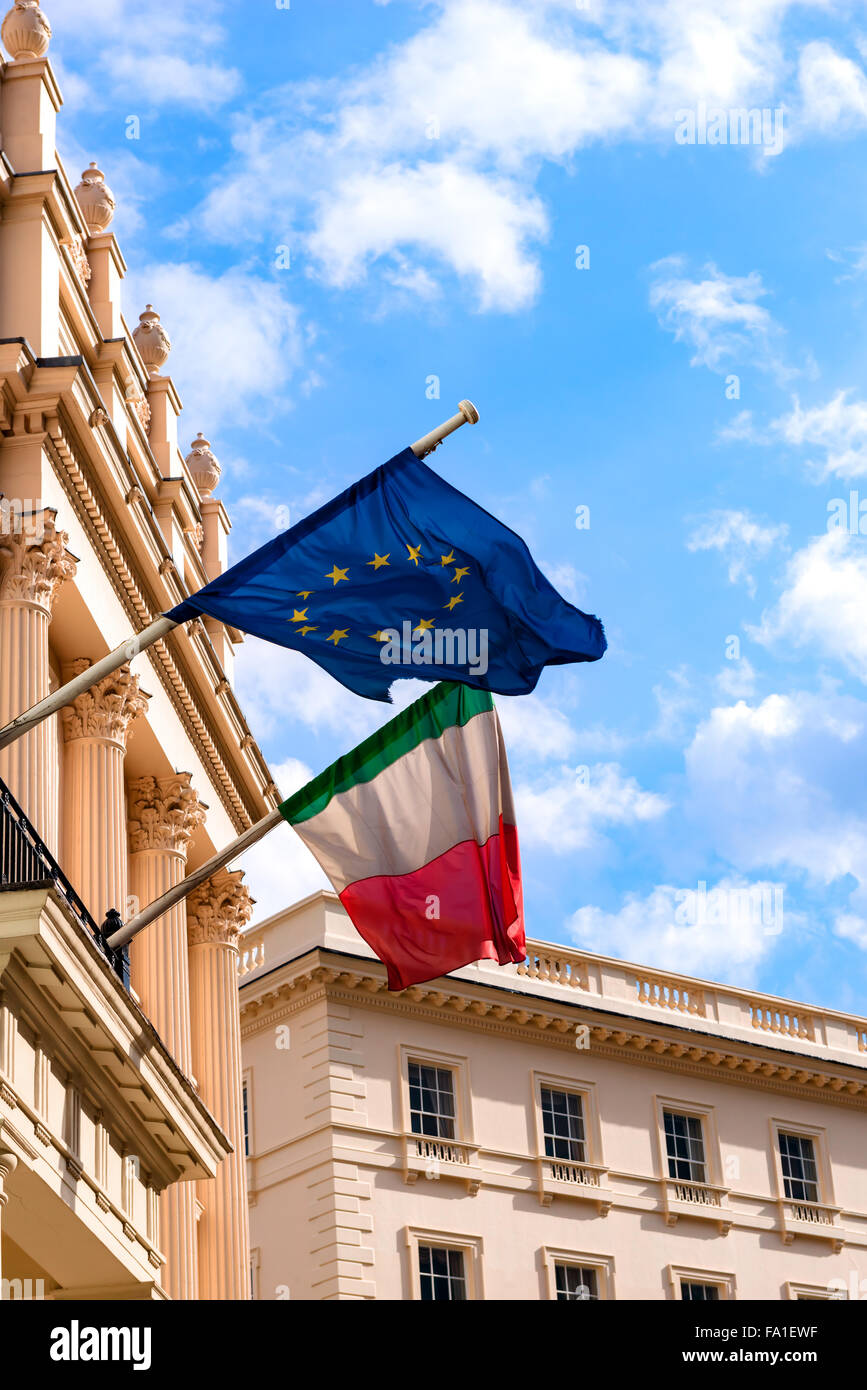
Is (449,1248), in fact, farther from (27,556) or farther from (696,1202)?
(27,556)

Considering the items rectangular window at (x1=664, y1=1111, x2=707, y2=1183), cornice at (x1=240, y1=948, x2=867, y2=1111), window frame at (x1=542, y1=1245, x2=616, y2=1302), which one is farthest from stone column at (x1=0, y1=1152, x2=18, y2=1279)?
rectangular window at (x1=664, y1=1111, x2=707, y2=1183)

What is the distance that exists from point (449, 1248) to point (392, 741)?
2054 centimetres

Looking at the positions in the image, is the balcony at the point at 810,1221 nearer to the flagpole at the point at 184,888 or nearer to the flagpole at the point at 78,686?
the flagpole at the point at 184,888

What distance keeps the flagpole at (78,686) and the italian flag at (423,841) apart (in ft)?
11.7

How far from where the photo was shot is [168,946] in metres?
28.2

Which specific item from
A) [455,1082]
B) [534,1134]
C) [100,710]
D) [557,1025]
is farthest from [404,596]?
[557,1025]

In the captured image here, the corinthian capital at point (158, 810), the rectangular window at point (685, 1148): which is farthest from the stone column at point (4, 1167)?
the rectangular window at point (685, 1148)

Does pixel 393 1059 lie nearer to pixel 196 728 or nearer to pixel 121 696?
pixel 196 728

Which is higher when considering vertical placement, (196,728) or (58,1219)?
(196,728)

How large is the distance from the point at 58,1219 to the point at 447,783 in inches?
233

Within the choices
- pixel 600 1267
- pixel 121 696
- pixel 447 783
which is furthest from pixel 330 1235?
pixel 447 783

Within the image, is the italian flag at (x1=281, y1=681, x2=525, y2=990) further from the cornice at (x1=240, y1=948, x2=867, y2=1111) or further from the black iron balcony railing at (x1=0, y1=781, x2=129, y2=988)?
the cornice at (x1=240, y1=948, x2=867, y2=1111)

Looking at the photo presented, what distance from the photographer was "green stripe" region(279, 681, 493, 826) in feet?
67.6

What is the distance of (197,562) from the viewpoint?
32.7 meters
